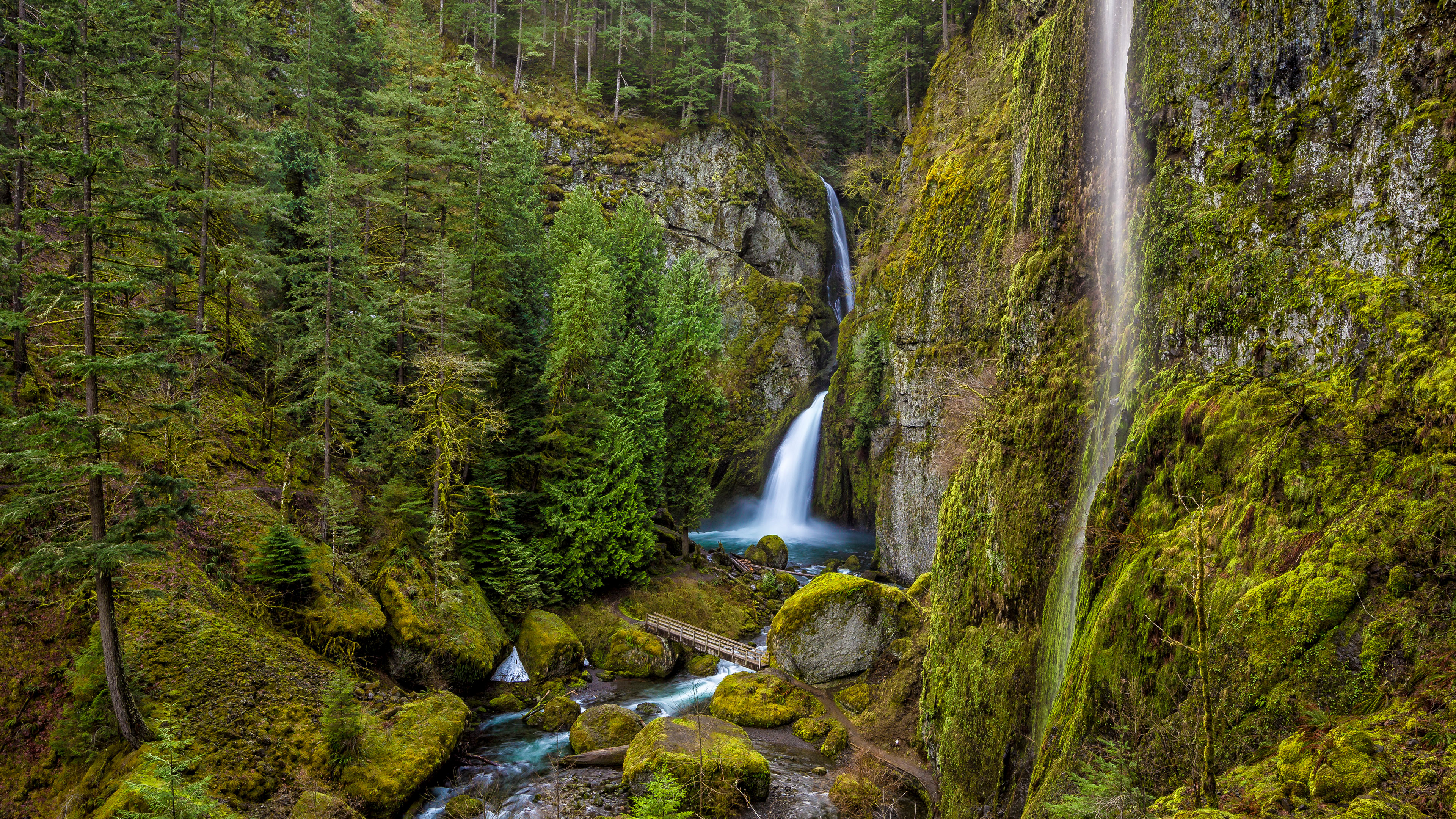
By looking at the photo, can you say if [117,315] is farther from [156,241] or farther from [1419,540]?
[1419,540]

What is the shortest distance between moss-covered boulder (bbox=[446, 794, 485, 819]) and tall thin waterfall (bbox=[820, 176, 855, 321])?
35228mm

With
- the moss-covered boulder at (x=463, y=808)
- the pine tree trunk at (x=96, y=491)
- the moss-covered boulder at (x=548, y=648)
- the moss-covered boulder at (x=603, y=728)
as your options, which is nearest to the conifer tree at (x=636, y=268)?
the moss-covered boulder at (x=548, y=648)

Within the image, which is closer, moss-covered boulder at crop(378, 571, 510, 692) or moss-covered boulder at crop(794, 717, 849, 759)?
→ moss-covered boulder at crop(794, 717, 849, 759)

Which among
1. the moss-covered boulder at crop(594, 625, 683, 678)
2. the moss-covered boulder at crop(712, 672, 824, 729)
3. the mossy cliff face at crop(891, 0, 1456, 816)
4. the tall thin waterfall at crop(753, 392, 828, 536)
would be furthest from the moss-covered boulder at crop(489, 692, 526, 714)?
the tall thin waterfall at crop(753, 392, 828, 536)

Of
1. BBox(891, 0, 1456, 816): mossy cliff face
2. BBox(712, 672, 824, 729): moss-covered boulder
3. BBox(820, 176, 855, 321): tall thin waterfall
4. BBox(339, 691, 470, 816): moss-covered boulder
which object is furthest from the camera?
BBox(820, 176, 855, 321): tall thin waterfall

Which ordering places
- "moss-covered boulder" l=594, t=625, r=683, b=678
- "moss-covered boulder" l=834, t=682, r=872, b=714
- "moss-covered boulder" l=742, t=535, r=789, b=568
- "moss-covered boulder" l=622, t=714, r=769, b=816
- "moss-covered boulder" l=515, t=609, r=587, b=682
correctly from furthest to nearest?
"moss-covered boulder" l=742, t=535, r=789, b=568 → "moss-covered boulder" l=594, t=625, r=683, b=678 → "moss-covered boulder" l=515, t=609, r=587, b=682 → "moss-covered boulder" l=834, t=682, r=872, b=714 → "moss-covered boulder" l=622, t=714, r=769, b=816

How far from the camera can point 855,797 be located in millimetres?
12023

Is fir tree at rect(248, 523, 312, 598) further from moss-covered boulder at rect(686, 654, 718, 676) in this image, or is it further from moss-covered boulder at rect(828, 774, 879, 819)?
moss-covered boulder at rect(828, 774, 879, 819)

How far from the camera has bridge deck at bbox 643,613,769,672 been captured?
58.4ft

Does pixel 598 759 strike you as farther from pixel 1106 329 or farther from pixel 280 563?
pixel 1106 329

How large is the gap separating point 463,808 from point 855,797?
7.24 m

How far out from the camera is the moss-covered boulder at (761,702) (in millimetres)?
15289

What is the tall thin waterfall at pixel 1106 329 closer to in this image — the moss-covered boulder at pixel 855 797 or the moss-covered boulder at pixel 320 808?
the moss-covered boulder at pixel 855 797

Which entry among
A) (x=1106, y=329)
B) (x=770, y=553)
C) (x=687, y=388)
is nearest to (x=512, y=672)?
(x=687, y=388)
